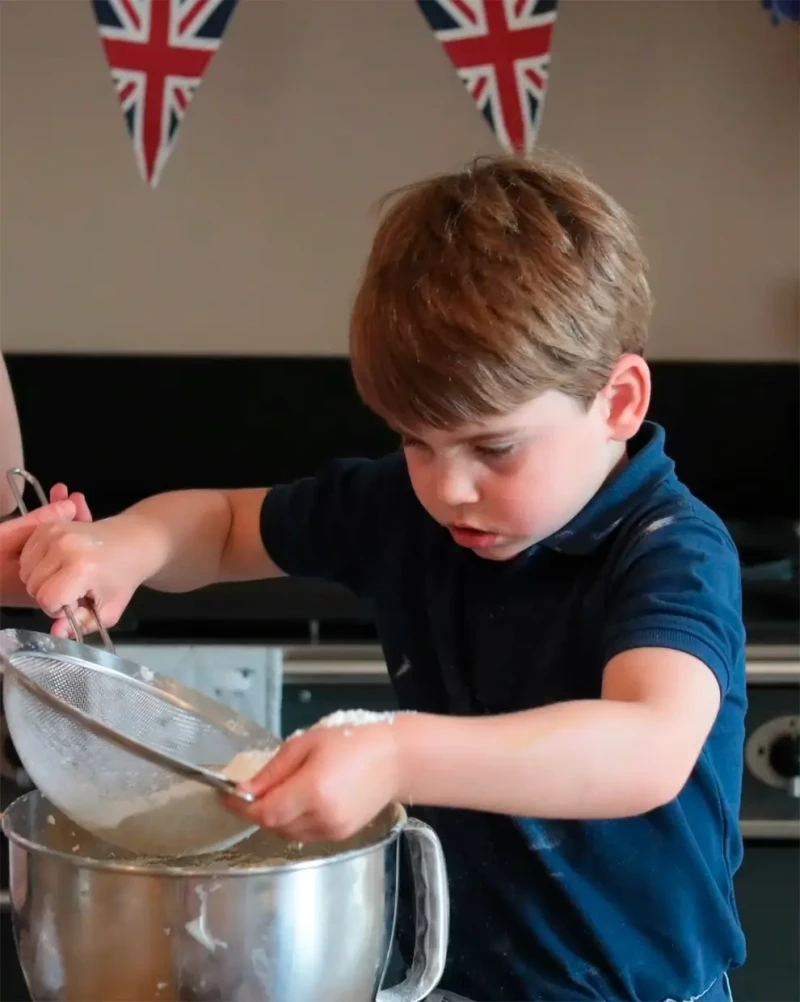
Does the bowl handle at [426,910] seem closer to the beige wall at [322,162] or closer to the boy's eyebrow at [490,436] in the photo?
the boy's eyebrow at [490,436]

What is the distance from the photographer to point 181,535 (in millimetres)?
784

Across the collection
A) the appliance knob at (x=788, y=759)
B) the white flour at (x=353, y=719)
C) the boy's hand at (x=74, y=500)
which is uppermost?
the white flour at (x=353, y=719)

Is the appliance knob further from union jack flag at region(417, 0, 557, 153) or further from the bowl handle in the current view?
the bowl handle

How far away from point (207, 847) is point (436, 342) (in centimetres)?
27

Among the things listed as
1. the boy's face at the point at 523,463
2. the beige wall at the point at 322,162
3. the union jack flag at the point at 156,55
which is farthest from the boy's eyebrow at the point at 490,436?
the beige wall at the point at 322,162

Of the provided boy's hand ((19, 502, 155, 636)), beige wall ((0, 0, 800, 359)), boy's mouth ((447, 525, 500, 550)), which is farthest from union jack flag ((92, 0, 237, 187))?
boy's mouth ((447, 525, 500, 550))

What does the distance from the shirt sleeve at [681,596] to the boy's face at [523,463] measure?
51 millimetres

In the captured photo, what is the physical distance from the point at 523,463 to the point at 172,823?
250 millimetres

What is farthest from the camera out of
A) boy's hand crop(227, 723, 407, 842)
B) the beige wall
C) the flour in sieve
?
the beige wall

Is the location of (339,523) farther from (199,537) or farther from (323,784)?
(323,784)

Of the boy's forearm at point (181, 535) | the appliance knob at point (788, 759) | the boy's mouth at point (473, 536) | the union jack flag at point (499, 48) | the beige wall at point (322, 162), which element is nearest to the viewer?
the boy's mouth at point (473, 536)

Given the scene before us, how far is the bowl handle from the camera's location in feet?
1.70

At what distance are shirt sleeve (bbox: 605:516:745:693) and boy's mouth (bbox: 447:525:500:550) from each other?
7 cm

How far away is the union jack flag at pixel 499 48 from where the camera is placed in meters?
1.51
